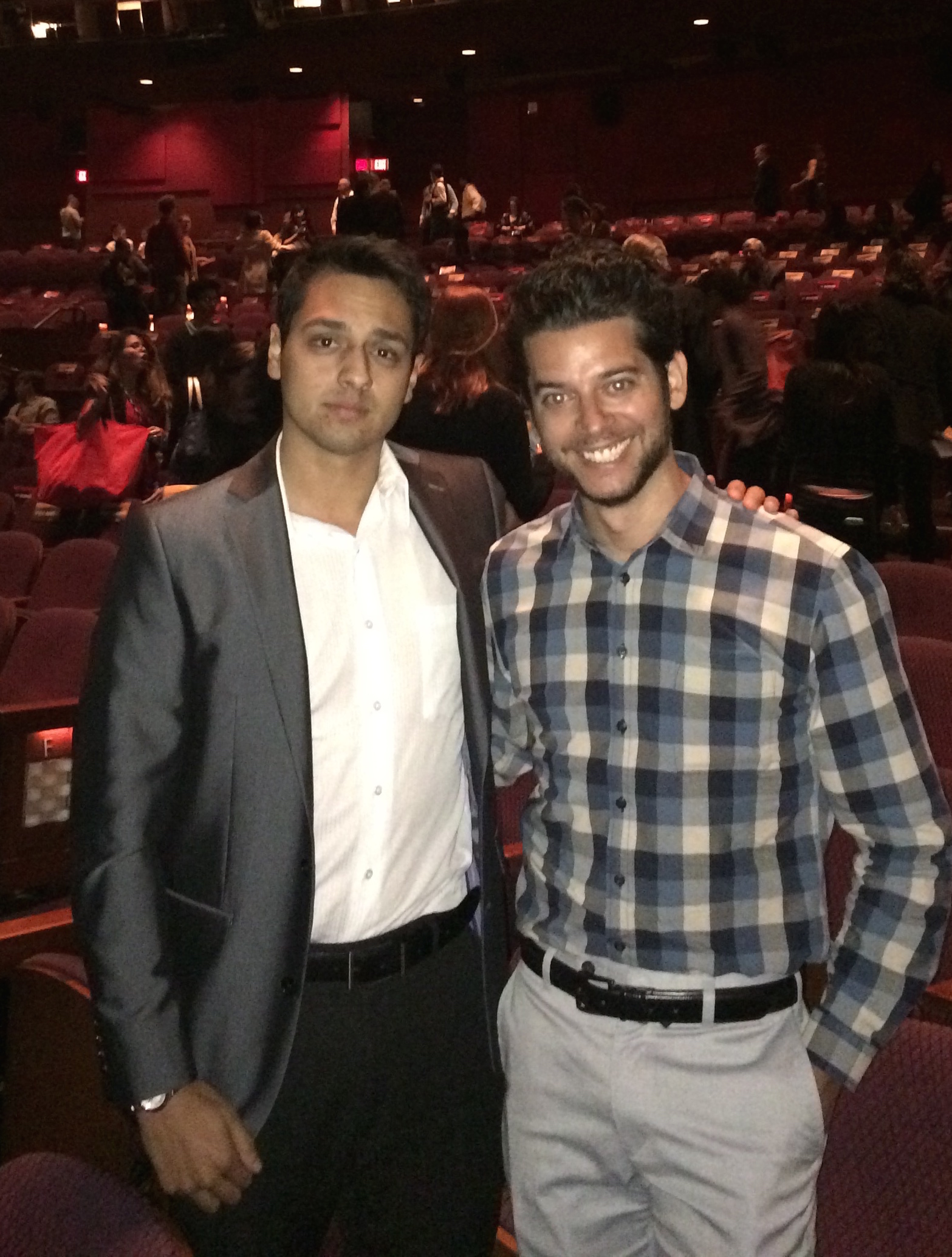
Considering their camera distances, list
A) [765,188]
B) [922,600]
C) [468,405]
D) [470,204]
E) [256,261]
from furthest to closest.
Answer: [470,204] < [765,188] < [256,261] < [922,600] < [468,405]

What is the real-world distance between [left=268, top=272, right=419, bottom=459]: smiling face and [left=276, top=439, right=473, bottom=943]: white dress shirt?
83mm

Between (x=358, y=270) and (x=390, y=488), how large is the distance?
267 mm

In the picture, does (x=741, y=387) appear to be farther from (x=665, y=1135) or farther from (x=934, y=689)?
(x=665, y=1135)

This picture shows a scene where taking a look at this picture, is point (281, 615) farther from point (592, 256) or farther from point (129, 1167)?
point (129, 1167)

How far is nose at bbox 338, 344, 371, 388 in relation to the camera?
1.40 metres

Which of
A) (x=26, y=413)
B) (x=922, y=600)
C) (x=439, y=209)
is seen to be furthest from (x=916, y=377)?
(x=439, y=209)

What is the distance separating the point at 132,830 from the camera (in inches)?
49.5

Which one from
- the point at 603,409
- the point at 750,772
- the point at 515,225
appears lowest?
the point at 750,772

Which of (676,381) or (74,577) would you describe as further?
(74,577)

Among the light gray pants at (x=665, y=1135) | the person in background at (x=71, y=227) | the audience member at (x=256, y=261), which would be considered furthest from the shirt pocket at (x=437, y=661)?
the person in background at (x=71, y=227)

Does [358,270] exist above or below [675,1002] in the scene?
above

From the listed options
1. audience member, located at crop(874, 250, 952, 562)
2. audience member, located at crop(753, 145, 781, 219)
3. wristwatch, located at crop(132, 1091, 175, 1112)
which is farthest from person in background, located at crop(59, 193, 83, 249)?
wristwatch, located at crop(132, 1091, 175, 1112)

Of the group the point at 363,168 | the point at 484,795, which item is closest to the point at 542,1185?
the point at 484,795

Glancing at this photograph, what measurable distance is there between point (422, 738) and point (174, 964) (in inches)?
14.5
